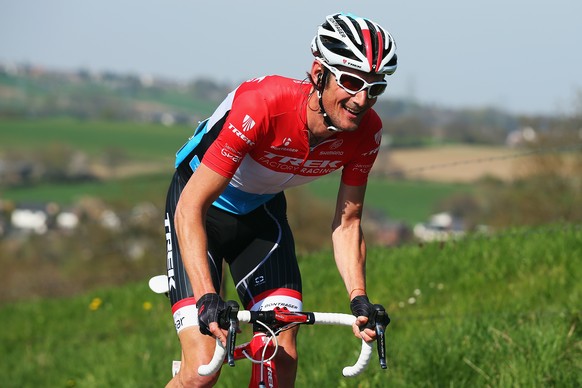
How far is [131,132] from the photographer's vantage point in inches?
3231

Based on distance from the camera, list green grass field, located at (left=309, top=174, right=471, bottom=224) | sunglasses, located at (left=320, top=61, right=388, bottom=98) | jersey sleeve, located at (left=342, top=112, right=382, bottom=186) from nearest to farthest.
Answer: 1. sunglasses, located at (left=320, top=61, right=388, bottom=98)
2. jersey sleeve, located at (left=342, top=112, right=382, bottom=186)
3. green grass field, located at (left=309, top=174, right=471, bottom=224)

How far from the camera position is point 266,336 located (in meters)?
4.27

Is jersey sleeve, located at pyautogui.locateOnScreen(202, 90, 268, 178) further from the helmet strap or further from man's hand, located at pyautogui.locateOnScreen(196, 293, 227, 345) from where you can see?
man's hand, located at pyautogui.locateOnScreen(196, 293, 227, 345)

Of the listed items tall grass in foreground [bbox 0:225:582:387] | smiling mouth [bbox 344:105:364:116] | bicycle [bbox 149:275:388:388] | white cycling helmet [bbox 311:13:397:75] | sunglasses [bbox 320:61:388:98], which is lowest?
tall grass in foreground [bbox 0:225:582:387]

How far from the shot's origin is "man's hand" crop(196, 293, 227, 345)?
3779 millimetres

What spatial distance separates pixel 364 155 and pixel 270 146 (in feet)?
1.85

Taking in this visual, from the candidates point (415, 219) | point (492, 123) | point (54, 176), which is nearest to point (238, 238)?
point (415, 219)

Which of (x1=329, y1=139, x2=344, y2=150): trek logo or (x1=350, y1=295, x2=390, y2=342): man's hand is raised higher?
(x1=329, y1=139, x2=344, y2=150): trek logo

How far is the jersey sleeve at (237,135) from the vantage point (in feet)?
14.3

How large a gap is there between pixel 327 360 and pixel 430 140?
5310 centimetres

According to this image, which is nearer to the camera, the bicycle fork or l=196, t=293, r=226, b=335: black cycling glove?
l=196, t=293, r=226, b=335: black cycling glove

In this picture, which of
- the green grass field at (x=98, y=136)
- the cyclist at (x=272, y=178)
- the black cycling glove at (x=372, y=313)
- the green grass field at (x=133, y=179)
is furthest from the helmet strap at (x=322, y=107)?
the green grass field at (x=98, y=136)

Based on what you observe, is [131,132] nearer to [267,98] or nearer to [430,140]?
[430,140]

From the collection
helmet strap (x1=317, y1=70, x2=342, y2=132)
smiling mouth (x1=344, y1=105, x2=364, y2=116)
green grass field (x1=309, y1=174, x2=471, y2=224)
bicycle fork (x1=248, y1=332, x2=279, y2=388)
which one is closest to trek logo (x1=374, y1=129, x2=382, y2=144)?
helmet strap (x1=317, y1=70, x2=342, y2=132)
